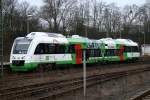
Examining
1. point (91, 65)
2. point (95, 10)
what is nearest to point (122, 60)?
point (91, 65)

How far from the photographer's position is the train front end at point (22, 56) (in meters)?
30.2

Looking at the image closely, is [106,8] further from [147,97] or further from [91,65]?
[147,97]

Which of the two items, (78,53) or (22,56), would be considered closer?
(22,56)

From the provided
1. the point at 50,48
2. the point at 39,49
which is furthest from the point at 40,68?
the point at 50,48

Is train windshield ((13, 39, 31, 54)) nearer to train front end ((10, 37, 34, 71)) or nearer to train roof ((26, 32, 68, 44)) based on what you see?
train front end ((10, 37, 34, 71))

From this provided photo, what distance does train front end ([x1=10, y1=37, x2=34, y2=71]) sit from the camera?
30.2 meters

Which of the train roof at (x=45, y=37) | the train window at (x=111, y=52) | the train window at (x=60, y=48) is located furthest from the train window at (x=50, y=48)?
the train window at (x=111, y=52)

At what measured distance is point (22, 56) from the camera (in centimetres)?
3045

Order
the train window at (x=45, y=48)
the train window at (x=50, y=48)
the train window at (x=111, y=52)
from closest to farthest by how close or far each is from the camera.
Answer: the train window at (x=45, y=48)
the train window at (x=50, y=48)
the train window at (x=111, y=52)

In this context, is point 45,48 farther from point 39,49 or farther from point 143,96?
point 143,96

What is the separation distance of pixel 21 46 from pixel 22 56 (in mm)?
1083

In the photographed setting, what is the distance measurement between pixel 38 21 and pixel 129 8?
4009 cm

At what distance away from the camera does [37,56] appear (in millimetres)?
30719

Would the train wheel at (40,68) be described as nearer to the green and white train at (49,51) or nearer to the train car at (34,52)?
the green and white train at (49,51)
